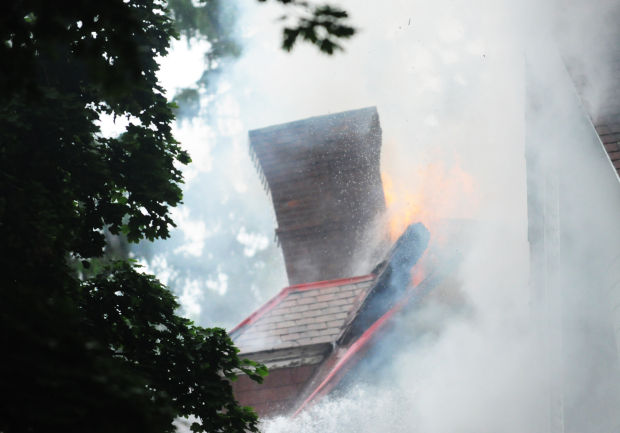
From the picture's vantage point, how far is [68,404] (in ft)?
6.28

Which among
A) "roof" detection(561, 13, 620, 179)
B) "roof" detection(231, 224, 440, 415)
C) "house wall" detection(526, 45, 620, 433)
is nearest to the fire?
"roof" detection(231, 224, 440, 415)

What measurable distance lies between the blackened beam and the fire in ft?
7.23

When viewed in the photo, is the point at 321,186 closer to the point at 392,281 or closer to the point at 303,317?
the point at 392,281

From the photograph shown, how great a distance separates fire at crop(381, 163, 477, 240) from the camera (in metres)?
13.3

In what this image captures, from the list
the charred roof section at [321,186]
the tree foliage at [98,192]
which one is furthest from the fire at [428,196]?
the tree foliage at [98,192]

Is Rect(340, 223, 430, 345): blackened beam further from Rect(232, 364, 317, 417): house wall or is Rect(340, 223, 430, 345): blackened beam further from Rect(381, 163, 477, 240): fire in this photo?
Rect(381, 163, 477, 240): fire

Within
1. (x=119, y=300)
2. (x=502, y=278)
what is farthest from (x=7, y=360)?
(x=502, y=278)

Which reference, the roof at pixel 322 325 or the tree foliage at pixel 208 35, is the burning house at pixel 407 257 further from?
the tree foliage at pixel 208 35

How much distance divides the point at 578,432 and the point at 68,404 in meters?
6.52

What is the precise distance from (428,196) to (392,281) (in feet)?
13.6

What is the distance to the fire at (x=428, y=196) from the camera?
13281mm

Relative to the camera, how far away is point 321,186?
12.3 meters

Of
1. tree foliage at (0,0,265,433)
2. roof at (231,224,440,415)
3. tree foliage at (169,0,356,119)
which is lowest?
tree foliage at (0,0,265,433)

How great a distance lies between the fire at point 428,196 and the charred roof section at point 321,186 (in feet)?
3.09
